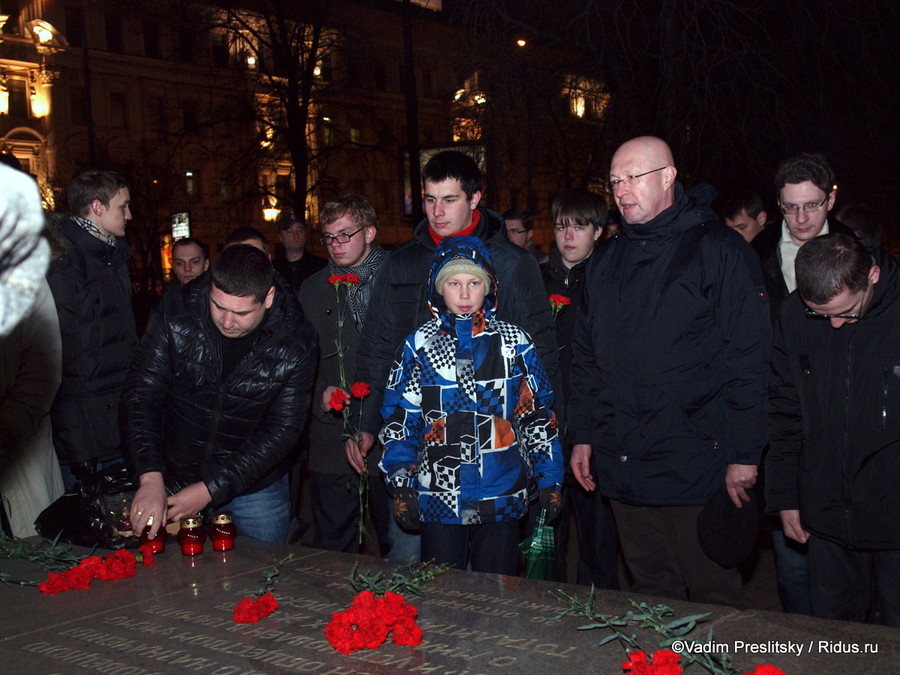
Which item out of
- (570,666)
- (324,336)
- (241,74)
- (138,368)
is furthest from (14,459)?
(241,74)

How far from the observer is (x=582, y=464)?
461 centimetres

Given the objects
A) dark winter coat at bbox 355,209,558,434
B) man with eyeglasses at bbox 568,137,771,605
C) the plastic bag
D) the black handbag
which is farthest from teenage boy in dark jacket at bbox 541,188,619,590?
the black handbag

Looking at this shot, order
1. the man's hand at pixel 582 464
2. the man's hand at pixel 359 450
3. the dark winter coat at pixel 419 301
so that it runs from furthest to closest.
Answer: the man's hand at pixel 359 450 < the dark winter coat at pixel 419 301 < the man's hand at pixel 582 464

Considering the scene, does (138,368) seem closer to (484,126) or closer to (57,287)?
(57,287)

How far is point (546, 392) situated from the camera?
4406 millimetres

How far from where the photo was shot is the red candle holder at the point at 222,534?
410 centimetres

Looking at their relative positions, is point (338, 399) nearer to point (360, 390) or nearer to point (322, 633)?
point (360, 390)

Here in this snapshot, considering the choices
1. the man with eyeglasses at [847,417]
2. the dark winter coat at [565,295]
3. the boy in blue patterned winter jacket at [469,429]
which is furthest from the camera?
the dark winter coat at [565,295]

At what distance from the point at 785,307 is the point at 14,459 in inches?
138

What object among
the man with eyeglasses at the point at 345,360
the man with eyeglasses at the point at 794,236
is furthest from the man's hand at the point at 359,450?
the man with eyeglasses at the point at 794,236

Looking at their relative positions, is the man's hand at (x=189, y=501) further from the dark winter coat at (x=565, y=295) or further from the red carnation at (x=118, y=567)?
the dark winter coat at (x=565, y=295)

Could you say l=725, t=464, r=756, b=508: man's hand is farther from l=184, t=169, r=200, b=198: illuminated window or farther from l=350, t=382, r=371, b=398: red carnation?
l=184, t=169, r=200, b=198: illuminated window

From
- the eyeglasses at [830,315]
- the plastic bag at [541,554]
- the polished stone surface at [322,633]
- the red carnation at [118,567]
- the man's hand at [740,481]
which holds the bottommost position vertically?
the plastic bag at [541,554]

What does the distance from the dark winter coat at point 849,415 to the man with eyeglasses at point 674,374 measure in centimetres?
21
